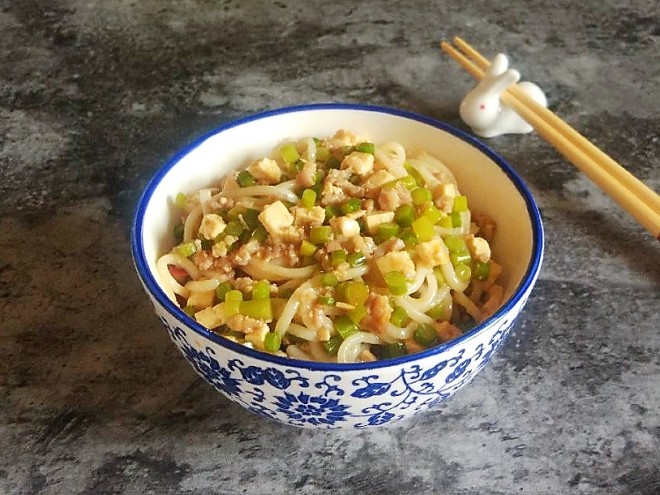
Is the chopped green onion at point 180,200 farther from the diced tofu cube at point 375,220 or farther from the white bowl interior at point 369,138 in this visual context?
the diced tofu cube at point 375,220

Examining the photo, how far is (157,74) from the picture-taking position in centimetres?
225

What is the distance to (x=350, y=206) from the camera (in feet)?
4.41

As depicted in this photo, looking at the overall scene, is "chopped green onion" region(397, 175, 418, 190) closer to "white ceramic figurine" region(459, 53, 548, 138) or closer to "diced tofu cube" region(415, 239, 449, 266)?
"diced tofu cube" region(415, 239, 449, 266)

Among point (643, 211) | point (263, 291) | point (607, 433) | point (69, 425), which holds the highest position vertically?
point (643, 211)

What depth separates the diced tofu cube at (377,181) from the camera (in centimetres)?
139

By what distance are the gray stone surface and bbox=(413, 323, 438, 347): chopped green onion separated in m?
0.18

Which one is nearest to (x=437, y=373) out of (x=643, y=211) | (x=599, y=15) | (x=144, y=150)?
(x=643, y=211)

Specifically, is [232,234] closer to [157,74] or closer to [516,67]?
[157,74]

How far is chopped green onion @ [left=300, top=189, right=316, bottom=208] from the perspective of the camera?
1.36 meters

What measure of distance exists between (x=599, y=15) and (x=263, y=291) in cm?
191

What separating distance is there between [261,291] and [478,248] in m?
0.42

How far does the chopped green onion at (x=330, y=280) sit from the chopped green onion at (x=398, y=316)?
0.11 metres

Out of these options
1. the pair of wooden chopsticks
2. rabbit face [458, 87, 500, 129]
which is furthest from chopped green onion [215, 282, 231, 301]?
rabbit face [458, 87, 500, 129]

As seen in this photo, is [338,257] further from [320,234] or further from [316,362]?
[316,362]
